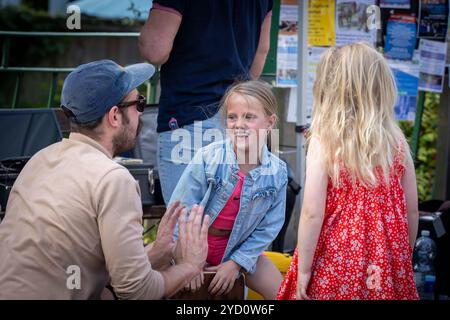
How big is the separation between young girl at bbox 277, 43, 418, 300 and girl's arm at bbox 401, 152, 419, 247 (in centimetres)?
4

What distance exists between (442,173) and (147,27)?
3329 mm

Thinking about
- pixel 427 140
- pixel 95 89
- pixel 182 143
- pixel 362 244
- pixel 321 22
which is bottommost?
pixel 427 140

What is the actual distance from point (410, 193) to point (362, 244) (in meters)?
0.30

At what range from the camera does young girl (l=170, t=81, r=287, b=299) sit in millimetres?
3404

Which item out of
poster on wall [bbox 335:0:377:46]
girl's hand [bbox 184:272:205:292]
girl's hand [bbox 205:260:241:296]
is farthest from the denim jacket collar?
poster on wall [bbox 335:0:377:46]

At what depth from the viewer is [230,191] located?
3418mm

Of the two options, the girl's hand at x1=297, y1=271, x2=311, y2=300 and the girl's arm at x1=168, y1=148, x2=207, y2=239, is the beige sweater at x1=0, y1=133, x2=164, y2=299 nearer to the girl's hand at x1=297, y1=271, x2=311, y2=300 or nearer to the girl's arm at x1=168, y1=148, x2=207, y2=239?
the girl's hand at x1=297, y1=271, x2=311, y2=300

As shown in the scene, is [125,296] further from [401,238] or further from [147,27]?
[147,27]

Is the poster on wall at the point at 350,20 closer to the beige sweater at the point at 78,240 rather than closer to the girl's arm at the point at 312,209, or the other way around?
the girl's arm at the point at 312,209

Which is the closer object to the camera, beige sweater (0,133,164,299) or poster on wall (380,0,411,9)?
beige sweater (0,133,164,299)

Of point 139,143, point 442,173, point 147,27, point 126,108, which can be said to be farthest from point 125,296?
point 442,173

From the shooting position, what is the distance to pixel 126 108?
8.98 ft

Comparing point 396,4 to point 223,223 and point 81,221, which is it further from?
point 81,221

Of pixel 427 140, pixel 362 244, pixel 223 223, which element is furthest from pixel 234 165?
pixel 427 140
